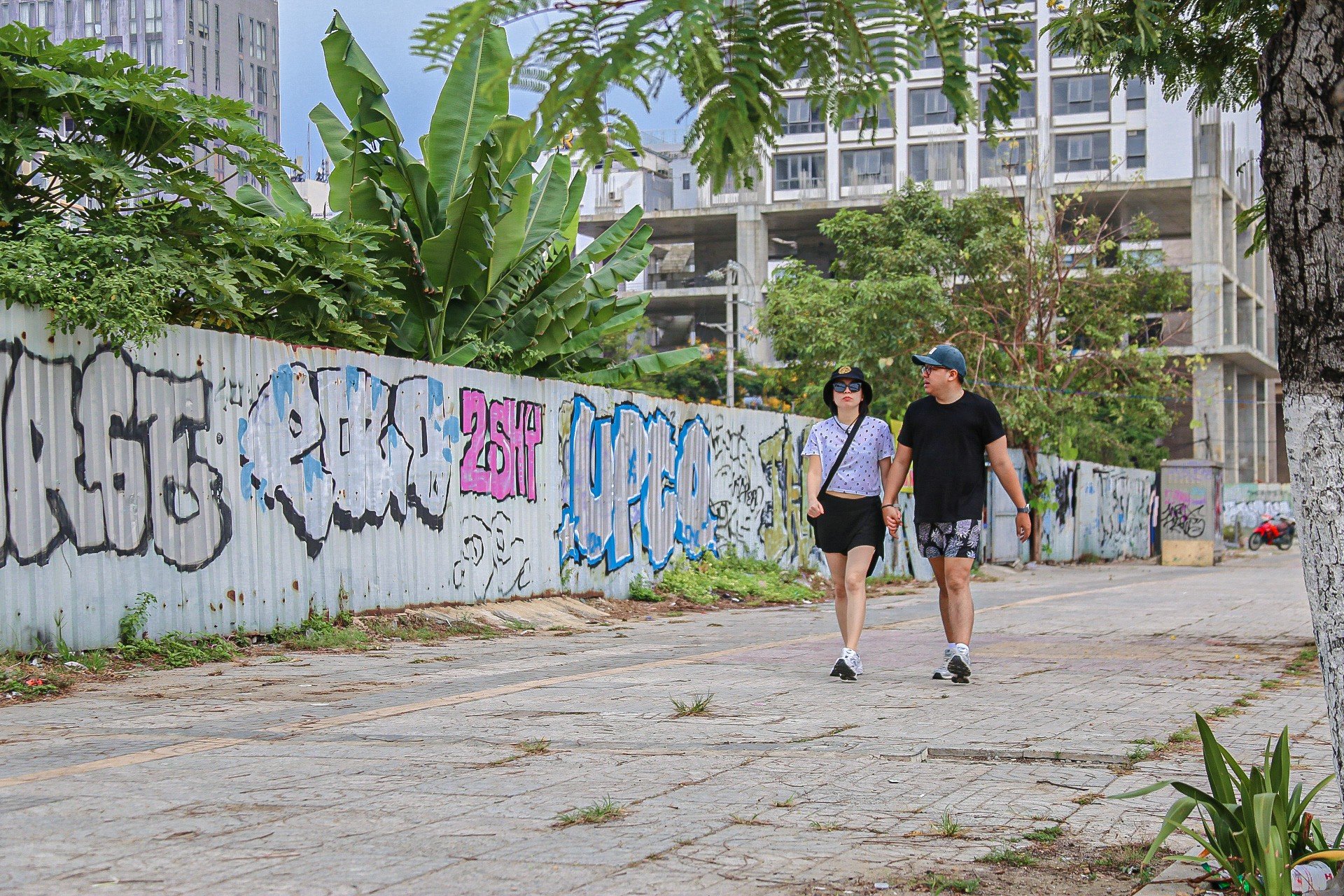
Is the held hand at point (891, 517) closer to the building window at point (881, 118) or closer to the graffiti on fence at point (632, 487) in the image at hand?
the building window at point (881, 118)

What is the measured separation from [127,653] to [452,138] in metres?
5.69

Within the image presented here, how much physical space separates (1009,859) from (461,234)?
9.40 meters

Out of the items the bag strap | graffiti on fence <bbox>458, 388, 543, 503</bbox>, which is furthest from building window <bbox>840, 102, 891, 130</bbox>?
graffiti on fence <bbox>458, 388, 543, 503</bbox>

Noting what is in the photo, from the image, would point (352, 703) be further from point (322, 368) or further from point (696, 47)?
point (696, 47)

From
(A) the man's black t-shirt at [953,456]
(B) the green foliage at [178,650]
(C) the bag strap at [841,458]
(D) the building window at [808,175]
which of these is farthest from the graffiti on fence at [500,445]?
(D) the building window at [808,175]

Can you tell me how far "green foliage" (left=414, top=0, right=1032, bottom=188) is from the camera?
2.25 meters

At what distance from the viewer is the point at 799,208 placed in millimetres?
61438

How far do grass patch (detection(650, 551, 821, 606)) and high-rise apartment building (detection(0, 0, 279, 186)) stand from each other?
11422mm

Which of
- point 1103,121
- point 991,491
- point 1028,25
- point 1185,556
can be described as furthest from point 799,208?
point 1028,25

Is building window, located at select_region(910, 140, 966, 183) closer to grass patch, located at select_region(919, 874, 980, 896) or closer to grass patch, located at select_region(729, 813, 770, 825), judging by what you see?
grass patch, located at select_region(729, 813, 770, 825)

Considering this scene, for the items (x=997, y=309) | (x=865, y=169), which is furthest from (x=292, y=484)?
(x=865, y=169)

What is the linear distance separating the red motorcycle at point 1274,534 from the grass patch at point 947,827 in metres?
48.3

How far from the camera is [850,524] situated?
8.19 m

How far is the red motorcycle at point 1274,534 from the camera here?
49.7 m
